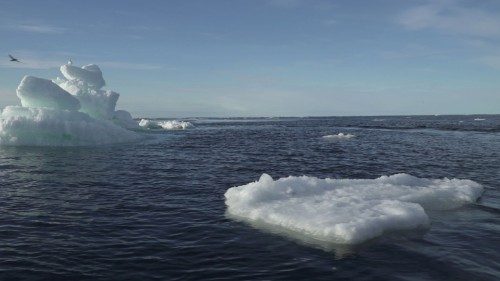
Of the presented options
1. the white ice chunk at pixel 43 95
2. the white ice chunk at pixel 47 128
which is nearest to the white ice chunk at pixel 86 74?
the white ice chunk at pixel 43 95

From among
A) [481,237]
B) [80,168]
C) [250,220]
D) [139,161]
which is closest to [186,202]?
[250,220]

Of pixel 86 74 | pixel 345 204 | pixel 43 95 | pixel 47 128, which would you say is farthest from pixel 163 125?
pixel 345 204

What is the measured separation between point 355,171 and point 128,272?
631 inches

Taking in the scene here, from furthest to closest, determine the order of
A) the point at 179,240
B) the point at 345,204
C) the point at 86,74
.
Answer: the point at 86,74 < the point at 345,204 < the point at 179,240

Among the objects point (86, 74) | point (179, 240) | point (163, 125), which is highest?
point (86, 74)

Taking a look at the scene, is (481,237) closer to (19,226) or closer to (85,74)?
(19,226)

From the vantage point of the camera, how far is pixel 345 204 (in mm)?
11633

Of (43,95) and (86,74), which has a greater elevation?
(86,74)

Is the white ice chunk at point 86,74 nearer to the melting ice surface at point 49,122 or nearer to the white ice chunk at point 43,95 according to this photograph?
the melting ice surface at point 49,122

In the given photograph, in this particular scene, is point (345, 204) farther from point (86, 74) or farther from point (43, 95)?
point (86, 74)

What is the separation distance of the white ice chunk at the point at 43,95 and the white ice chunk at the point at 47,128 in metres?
2.43

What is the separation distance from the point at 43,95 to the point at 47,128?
18.6ft

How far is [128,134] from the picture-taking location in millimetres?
38906

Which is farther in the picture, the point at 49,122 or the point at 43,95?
the point at 43,95
